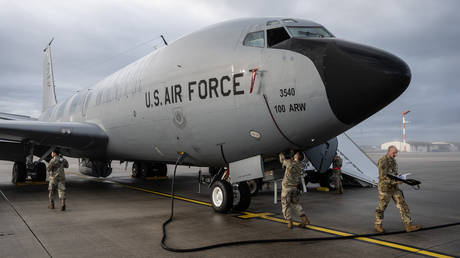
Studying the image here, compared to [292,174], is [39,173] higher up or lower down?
lower down

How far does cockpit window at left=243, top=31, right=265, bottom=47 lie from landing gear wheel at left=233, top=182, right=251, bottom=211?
3357 mm

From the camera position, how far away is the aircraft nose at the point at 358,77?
6.41 metres

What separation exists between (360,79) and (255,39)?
268 centimetres

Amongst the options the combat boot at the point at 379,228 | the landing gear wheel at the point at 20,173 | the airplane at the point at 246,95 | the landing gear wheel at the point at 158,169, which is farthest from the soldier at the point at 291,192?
the landing gear wheel at the point at 20,173

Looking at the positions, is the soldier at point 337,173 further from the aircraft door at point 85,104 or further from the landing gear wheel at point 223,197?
the aircraft door at point 85,104

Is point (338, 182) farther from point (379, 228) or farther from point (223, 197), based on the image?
point (379, 228)

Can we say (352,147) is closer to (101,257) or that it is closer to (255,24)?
(255,24)

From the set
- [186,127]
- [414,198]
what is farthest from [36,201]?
[414,198]

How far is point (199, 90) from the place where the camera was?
28.2 ft

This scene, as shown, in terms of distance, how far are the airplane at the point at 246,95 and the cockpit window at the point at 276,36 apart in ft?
0.08

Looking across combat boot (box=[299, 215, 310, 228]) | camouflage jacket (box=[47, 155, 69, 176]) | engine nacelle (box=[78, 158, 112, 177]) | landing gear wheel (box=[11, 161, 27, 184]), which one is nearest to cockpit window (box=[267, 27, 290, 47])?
combat boot (box=[299, 215, 310, 228])

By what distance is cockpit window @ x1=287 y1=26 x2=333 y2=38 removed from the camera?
778 centimetres

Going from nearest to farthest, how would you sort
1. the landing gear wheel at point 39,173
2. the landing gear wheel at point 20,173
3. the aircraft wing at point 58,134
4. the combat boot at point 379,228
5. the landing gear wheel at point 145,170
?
the combat boot at point 379,228 < the aircraft wing at point 58,134 < the landing gear wheel at point 20,173 < the landing gear wheel at point 39,173 < the landing gear wheel at point 145,170

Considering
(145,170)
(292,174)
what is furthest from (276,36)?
(145,170)
